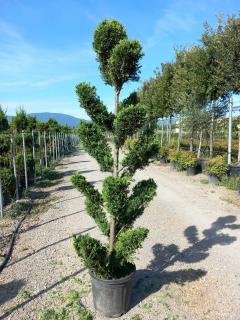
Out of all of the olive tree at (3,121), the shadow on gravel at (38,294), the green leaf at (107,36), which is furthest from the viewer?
the olive tree at (3,121)

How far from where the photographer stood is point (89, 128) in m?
4.13

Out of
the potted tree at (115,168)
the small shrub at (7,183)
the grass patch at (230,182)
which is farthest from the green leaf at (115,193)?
the grass patch at (230,182)

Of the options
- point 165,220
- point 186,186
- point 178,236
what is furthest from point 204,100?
point 178,236

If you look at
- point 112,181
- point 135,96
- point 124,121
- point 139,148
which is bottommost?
point 112,181

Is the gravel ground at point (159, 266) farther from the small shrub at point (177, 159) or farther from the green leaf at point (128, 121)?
the small shrub at point (177, 159)

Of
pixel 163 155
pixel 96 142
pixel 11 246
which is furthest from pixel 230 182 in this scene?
pixel 96 142

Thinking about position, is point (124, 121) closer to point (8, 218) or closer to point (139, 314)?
point (139, 314)

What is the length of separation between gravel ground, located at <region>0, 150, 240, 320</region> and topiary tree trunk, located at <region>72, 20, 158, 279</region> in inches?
Answer: 30.7

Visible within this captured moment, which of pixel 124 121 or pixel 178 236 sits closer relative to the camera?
pixel 124 121

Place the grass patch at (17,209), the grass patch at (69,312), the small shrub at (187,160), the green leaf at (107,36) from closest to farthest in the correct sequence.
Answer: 1. the green leaf at (107,36)
2. the grass patch at (69,312)
3. the grass patch at (17,209)
4. the small shrub at (187,160)

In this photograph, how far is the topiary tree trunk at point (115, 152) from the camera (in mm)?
3744

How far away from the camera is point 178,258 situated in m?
5.79

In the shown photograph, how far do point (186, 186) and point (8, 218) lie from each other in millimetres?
6249

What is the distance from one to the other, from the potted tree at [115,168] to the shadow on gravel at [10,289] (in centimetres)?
117
